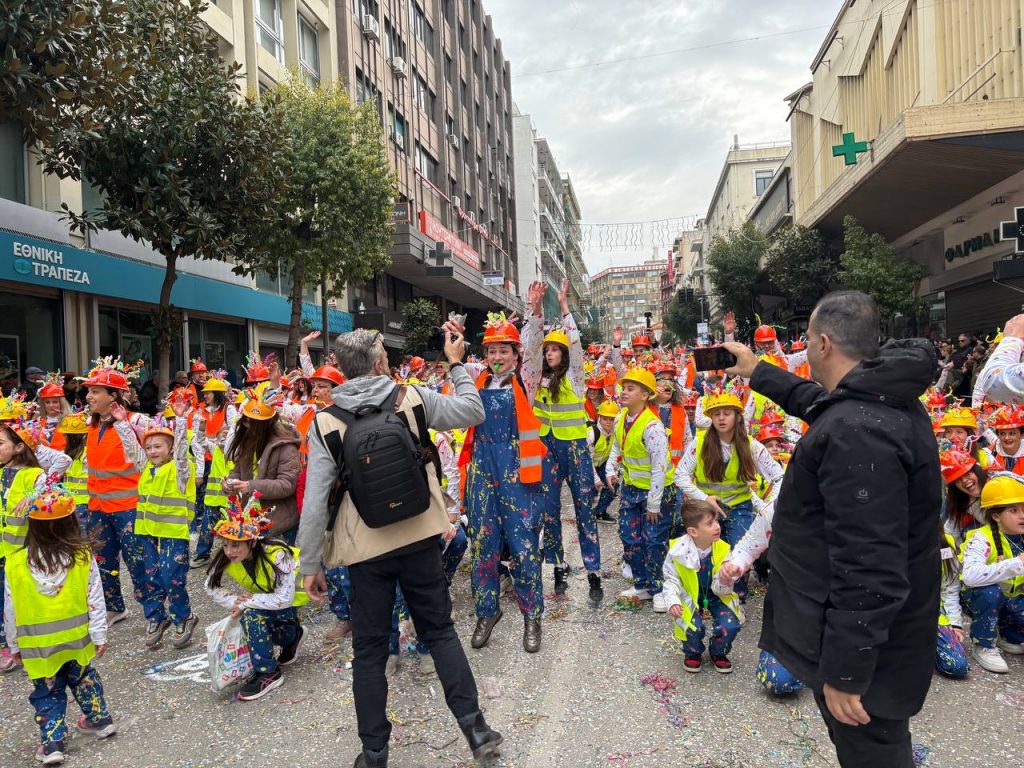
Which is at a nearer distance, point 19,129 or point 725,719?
point 725,719

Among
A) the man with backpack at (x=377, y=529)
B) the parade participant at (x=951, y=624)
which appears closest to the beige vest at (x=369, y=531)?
the man with backpack at (x=377, y=529)

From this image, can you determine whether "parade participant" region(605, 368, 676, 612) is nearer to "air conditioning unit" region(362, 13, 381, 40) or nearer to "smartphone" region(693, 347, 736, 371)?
"smartphone" region(693, 347, 736, 371)

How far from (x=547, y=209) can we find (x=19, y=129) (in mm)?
59913

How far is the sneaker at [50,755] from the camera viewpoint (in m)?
3.29

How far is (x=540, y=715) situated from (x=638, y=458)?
2.26 meters

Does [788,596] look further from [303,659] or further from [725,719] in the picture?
[303,659]

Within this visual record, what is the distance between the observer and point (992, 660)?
400 cm

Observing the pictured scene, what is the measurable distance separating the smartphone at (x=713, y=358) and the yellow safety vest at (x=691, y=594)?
1738 millimetres

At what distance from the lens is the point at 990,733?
328 centimetres

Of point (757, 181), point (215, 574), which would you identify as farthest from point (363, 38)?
point (757, 181)

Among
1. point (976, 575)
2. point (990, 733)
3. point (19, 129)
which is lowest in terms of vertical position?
point (990, 733)

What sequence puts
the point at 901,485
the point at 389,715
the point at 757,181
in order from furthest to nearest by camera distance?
1. the point at 757,181
2. the point at 389,715
3. the point at 901,485

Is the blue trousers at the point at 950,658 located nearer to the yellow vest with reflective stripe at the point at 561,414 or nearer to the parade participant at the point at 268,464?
the yellow vest with reflective stripe at the point at 561,414

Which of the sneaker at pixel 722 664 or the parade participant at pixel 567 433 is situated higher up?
the parade participant at pixel 567 433
